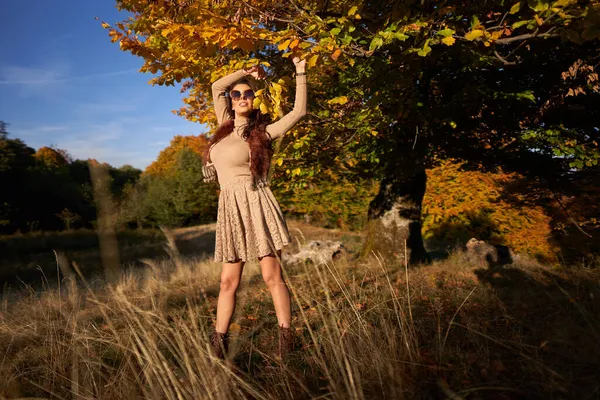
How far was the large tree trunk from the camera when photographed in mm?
5727

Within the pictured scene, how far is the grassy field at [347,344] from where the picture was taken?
1509mm

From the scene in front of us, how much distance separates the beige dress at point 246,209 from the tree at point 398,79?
0.21m

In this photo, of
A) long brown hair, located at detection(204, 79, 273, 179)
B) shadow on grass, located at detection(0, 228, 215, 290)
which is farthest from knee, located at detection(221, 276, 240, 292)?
shadow on grass, located at detection(0, 228, 215, 290)

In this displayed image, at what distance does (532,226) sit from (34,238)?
18.1 m

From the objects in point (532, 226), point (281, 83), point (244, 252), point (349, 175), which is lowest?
point (532, 226)

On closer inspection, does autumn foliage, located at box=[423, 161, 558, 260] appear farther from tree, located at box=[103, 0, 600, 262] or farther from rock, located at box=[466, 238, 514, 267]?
tree, located at box=[103, 0, 600, 262]

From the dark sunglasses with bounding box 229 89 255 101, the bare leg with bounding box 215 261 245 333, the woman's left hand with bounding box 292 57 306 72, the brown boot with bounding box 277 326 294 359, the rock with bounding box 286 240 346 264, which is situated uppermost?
the woman's left hand with bounding box 292 57 306 72

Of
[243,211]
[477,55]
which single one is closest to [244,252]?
[243,211]

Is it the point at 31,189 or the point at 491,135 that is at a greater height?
the point at 31,189

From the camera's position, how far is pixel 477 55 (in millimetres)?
2824

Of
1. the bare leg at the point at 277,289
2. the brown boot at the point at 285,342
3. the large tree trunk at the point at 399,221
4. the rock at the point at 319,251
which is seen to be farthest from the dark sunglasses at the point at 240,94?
the rock at the point at 319,251

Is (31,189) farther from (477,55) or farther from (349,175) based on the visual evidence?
(477,55)

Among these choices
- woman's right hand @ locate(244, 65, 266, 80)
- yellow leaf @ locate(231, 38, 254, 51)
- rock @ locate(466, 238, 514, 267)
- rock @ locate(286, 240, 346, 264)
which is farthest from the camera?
rock @ locate(286, 240, 346, 264)

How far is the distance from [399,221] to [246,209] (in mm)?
4122
